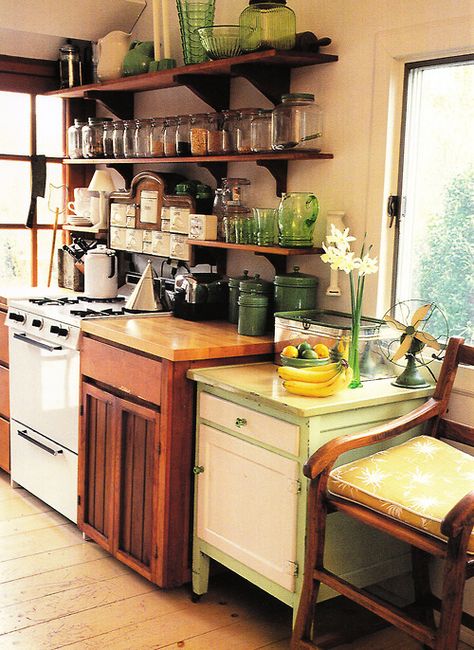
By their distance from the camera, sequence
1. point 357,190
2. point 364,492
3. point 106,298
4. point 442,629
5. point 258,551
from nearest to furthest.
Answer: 1. point 442,629
2. point 364,492
3. point 258,551
4. point 357,190
5. point 106,298

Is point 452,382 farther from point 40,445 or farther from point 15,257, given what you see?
point 15,257

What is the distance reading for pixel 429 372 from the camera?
9.75 feet

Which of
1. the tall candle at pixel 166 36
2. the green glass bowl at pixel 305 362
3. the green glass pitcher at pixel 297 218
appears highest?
the tall candle at pixel 166 36

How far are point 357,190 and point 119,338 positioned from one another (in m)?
1.03

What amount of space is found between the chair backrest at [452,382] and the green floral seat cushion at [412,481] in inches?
2.9

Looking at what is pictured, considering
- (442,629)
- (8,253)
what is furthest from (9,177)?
(442,629)

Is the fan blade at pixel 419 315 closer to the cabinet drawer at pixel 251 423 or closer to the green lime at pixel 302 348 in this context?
the green lime at pixel 302 348

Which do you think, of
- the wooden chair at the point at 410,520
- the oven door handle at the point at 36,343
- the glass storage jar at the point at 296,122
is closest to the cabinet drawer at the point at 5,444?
the oven door handle at the point at 36,343

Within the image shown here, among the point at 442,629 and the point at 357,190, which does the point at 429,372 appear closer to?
the point at 357,190

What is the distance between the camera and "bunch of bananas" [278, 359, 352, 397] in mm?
2662

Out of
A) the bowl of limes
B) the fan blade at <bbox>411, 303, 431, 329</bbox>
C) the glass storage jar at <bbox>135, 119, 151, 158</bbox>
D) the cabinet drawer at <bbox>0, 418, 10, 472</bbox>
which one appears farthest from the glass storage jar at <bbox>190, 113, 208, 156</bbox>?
the cabinet drawer at <bbox>0, 418, 10, 472</bbox>

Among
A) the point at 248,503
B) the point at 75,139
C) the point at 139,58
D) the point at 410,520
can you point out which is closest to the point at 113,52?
the point at 139,58

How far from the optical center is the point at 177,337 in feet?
10.5

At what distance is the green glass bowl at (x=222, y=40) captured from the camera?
11.0ft
